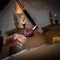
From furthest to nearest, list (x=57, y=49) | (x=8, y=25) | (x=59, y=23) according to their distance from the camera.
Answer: (x=8, y=25) < (x=59, y=23) < (x=57, y=49)

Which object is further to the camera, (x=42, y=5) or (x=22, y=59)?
(x=42, y=5)

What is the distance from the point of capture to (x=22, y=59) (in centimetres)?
26

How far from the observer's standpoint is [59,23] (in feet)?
15.1

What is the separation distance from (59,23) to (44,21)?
47cm

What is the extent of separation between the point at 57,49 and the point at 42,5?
4615 millimetres

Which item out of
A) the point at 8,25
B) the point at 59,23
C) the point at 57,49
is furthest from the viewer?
the point at 8,25

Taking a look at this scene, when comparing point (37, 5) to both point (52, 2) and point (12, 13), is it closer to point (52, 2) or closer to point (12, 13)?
point (52, 2)

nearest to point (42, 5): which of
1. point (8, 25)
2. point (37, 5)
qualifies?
point (37, 5)

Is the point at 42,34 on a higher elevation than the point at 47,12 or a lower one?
lower

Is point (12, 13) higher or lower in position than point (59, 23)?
higher

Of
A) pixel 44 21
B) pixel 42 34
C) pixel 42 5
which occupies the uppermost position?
pixel 42 5

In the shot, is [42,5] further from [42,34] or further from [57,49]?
[57,49]

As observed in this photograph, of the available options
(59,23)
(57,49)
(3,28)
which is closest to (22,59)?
(57,49)

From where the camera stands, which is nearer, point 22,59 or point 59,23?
point 22,59
